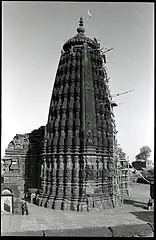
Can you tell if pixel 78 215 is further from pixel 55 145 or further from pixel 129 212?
pixel 55 145

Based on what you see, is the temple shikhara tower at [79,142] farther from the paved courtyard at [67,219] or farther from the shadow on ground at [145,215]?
the shadow on ground at [145,215]

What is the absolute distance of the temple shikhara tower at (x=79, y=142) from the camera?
12.5 m

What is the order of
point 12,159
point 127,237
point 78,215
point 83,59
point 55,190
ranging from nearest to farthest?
point 127,237, point 78,215, point 55,190, point 83,59, point 12,159

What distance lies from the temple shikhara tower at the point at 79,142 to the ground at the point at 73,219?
0.78m

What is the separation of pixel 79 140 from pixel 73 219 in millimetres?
4161

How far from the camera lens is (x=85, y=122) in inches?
521

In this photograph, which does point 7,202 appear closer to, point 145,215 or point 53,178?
point 53,178

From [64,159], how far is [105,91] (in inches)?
193

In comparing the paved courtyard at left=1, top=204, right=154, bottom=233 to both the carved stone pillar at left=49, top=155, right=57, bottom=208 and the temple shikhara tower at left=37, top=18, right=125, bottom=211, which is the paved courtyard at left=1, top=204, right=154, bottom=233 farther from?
the temple shikhara tower at left=37, top=18, right=125, bottom=211

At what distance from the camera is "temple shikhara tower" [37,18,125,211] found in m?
12.5

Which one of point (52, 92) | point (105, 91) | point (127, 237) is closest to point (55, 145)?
point (52, 92)

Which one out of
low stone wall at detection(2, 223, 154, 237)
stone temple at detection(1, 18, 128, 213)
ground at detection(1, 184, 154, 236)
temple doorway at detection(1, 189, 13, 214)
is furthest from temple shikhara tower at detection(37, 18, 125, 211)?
low stone wall at detection(2, 223, 154, 237)

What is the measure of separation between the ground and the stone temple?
715 millimetres

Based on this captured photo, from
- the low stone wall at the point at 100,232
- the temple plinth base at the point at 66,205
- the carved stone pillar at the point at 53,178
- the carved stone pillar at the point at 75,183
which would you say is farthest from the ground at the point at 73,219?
the low stone wall at the point at 100,232
